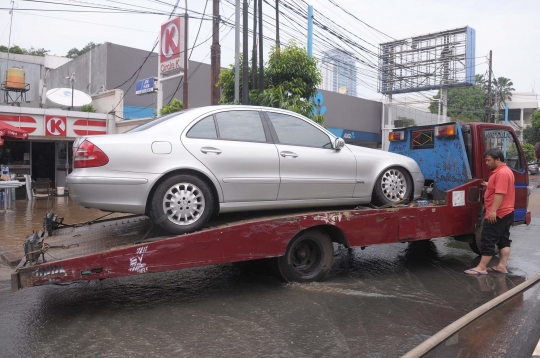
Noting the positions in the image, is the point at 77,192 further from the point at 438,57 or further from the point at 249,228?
the point at 438,57

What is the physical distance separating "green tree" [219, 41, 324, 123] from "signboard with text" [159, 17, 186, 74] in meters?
6.22

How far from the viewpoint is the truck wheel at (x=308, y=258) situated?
17.6ft

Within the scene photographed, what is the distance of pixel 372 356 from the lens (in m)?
3.61

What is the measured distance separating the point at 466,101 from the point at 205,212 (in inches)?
1948

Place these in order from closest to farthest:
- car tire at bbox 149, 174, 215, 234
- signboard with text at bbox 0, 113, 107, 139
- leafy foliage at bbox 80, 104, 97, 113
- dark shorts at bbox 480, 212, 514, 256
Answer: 1. car tire at bbox 149, 174, 215, 234
2. dark shorts at bbox 480, 212, 514, 256
3. signboard with text at bbox 0, 113, 107, 139
4. leafy foliage at bbox 80, 104, 97, 113

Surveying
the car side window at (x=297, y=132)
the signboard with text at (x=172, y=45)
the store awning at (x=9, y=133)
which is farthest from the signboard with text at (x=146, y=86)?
the car side window at (x=297, y=132)

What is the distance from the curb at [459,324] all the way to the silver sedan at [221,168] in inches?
68.1

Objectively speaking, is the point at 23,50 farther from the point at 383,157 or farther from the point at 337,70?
the point at 383,157

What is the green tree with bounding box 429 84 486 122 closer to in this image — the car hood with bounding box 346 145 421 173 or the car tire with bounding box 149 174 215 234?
the car hood with bounding box 346 145 421 173

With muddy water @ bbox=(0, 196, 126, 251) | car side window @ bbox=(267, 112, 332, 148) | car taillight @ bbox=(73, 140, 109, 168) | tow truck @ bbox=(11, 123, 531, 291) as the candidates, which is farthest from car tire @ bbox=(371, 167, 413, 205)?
muddy water @ bbox=(0, 196, 126, 251)

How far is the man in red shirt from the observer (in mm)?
6008

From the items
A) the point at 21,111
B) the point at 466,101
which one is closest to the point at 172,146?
the point at 21,111

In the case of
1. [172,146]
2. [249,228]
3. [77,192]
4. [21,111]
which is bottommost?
[249,228]

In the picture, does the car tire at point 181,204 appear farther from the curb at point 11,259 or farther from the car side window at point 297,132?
the curb at point 11,259
